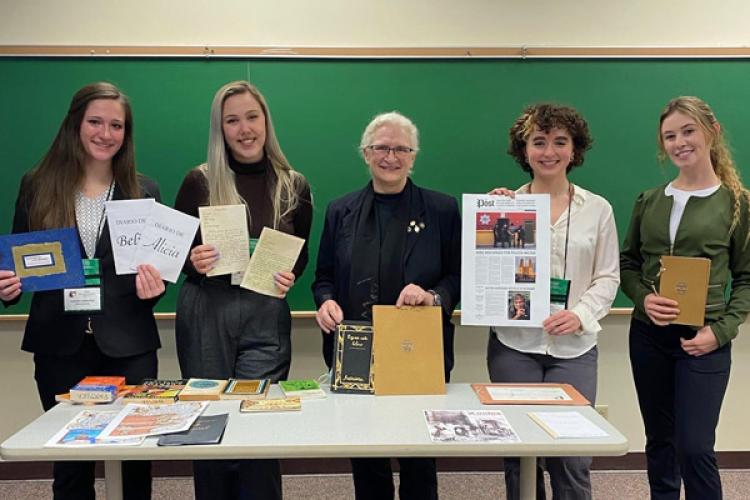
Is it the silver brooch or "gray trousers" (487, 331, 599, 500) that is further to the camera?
the silver brooch

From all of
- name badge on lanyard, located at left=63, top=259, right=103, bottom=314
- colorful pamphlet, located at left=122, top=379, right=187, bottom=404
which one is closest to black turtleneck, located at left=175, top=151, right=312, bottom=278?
name badge on lanyard, located at left=63, top=259, right=103, bottom=314

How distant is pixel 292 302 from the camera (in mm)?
2953

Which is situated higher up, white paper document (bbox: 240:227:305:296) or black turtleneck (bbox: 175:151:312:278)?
black turtleneck (bbox: 175:151:312:278)

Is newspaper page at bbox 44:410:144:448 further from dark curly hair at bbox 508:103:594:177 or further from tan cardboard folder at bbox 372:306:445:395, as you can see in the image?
dark curly hair at bbox 508:103:594:177

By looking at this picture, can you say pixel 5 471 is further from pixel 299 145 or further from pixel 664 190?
pixel 664 190

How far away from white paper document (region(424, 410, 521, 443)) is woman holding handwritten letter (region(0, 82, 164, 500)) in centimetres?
107

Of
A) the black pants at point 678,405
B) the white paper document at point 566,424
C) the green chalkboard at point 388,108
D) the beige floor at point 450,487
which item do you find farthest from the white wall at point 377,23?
the beige floor at point 450,487

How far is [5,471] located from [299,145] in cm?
246

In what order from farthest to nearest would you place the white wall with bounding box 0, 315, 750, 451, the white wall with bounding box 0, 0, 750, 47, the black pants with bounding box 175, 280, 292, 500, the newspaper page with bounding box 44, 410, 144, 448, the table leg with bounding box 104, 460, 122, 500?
the white wall with bounding box 0, 315, 750, 451, the white wall with bounding box 0, 0, 750, 47, the black pants with bounding box 175, 280, 292, 500, the table leg with bounding box 104, 460, 122, 500, the newspaper page with bounding box 44, 410, 144, 448

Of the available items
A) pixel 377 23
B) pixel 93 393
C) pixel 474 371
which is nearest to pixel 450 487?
pixel 474 371

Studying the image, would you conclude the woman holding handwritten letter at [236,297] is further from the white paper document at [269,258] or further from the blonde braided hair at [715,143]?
the blonde braided hair at [715,143]

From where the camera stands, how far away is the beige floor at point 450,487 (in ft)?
9.47

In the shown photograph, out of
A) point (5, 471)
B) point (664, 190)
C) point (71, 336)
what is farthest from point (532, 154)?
point (5, 471)

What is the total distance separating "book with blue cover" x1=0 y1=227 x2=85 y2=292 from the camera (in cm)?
183
